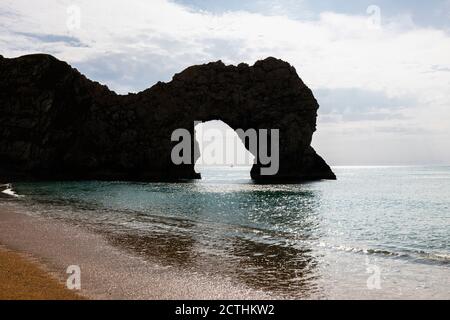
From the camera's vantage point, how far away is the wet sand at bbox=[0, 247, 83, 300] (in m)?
8.88

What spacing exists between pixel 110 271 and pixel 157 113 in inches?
3987

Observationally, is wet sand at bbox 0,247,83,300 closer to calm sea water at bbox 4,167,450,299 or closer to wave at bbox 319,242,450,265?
calm sea water at bbox 4,167,450,299

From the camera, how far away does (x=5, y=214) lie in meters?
27.8

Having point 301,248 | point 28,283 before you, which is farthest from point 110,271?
point 301,248

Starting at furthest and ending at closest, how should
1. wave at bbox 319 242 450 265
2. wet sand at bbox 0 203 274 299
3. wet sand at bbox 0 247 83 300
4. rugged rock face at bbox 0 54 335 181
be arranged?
1. rugged rock face at bbox 0 54 335 181
2. wave at bbox 319 242 450 265
3. wet sand at bbox 0 203 274 299
4. wet sand at bbox 0 247 83 300

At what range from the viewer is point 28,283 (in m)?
10.0

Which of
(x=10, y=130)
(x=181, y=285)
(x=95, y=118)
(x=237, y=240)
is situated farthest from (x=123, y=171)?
(x=181, y=285)

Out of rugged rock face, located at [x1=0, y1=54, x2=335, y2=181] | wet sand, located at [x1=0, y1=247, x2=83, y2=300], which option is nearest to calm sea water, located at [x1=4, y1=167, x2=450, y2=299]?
wet sand, located at [x1=0, y1=247, x2=83, y2=300]

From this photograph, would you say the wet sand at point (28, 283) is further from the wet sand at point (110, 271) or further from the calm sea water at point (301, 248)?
the calm sea water at point (301, 248)

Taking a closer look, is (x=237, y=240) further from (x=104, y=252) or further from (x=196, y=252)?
(x=104, y=252)

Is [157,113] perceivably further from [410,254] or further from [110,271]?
[110,271]

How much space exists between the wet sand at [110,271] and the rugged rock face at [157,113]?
9106 centimetres

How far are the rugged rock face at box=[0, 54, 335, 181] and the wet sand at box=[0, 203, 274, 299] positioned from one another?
299 ft
